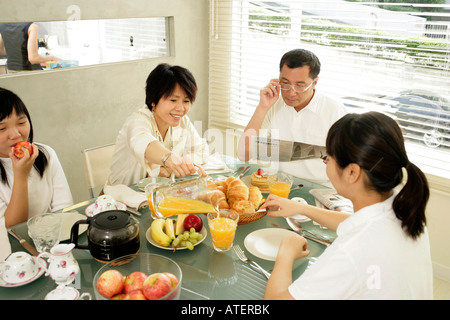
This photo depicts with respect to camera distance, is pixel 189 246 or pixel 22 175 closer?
pixel 189 246

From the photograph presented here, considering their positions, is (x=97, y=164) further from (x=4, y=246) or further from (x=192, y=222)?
(x=192, y=222)

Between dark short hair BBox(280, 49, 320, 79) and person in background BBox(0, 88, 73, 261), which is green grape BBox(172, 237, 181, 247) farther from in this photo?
dark short hair BBox(280, 49, 320, 79)

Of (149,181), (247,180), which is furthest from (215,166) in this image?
(149,181)

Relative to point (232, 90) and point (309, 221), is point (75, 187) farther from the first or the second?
point (309, 221)

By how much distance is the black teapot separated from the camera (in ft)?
4.23

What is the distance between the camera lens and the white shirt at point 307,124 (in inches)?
93.7

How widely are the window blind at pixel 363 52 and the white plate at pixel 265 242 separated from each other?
166 cm

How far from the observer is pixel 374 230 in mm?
1036

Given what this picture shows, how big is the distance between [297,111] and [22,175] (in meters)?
1.55

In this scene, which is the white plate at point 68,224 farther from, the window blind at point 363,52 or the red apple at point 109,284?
the window blind at point 363,52

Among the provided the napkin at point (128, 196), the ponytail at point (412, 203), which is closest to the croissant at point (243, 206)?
the napkin at point (128, 196)

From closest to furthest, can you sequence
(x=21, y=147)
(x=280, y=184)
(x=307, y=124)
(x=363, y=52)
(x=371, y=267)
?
(x=371, y=267), (x=21, y=147), (x=280, y=184), (x=307, y=124), (x=363, y=52)

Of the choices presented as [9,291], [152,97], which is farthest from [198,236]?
[152,97]
